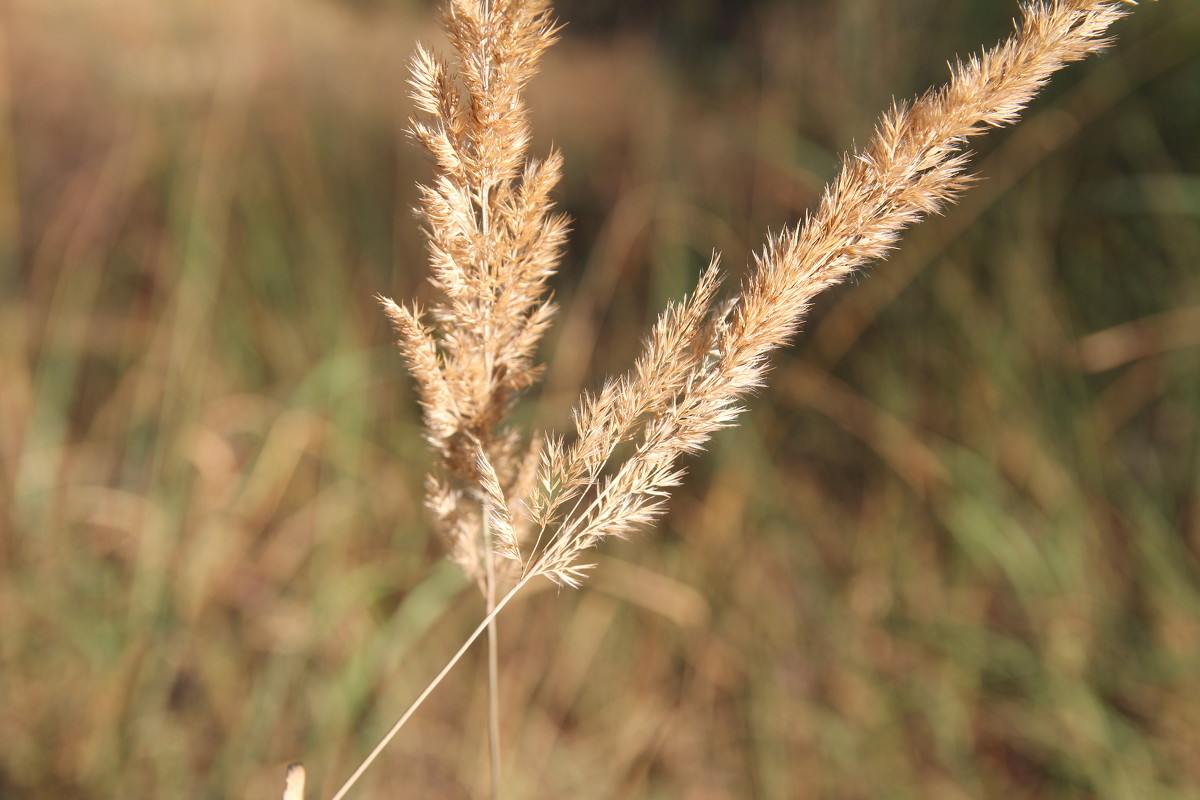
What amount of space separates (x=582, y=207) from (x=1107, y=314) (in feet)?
6.00

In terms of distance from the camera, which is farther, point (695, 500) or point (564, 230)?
point (695, 500)

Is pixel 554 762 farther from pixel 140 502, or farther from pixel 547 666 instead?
pixel 140 502

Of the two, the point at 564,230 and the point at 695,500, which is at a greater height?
the point at 564,230

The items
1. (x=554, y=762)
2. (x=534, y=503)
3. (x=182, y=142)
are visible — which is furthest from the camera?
(x=182, y=142)

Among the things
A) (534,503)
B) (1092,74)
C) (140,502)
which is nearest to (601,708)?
(140,502)

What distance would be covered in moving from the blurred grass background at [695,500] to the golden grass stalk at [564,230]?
1045 millimetres

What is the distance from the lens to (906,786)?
1.38 metres

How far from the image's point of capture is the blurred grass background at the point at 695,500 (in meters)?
1.43

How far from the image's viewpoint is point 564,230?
571 mm

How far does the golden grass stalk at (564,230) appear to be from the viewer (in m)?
0.45

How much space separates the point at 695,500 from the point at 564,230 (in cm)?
132

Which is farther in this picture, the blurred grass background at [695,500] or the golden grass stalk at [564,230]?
the blurred grass background at [695,500]

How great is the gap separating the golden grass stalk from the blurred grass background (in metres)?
1.05

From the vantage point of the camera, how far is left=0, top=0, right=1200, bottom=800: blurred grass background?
1430 mm
